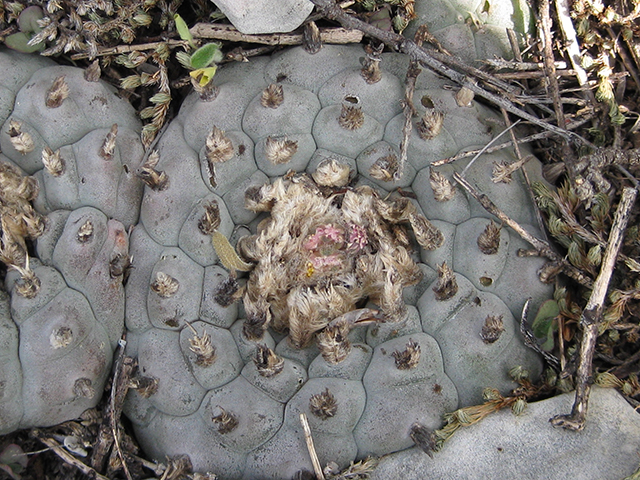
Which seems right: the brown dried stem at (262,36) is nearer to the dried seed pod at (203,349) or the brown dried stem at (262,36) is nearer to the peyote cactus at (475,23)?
the peyote cactus at (475,23)

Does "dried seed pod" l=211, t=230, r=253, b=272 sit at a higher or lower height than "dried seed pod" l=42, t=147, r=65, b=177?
lower

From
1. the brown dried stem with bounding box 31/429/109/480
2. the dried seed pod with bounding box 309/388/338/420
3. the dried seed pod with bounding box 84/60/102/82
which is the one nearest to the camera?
the dried seed pod with bounding box 309/388/338/420

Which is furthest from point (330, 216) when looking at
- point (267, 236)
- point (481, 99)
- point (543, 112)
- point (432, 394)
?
point (543, 112)

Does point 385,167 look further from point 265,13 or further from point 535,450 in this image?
point 535,450

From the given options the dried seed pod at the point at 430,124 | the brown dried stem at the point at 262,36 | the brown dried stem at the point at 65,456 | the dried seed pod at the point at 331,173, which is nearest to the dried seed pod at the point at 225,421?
the brown dried stem at the point at 65,456

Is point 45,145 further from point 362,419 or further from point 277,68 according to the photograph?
point 362,419

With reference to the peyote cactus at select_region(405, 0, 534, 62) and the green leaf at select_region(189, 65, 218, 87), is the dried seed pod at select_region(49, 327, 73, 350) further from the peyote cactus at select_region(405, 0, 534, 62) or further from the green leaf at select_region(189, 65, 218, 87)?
the peyote cactus at select_region(405, 0, 534, 62)

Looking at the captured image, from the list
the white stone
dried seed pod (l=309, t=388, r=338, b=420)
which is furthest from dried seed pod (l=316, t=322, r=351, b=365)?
the white stone

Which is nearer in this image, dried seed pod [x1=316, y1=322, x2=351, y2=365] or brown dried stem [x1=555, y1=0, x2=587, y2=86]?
dried seed pod [x1=316, y1=322, x2=351, y2=365]
